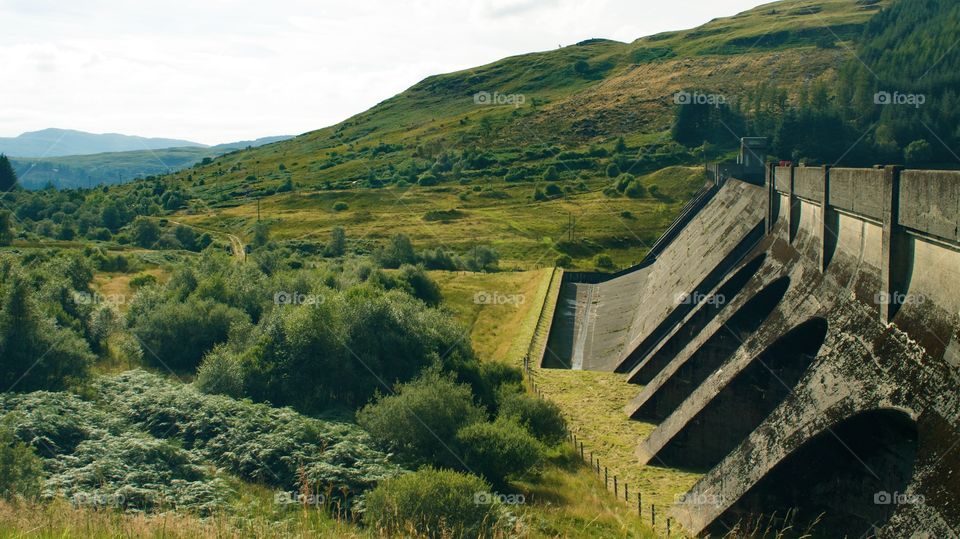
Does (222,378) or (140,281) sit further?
(140,281)

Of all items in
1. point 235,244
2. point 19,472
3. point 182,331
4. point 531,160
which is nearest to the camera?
point 19,472

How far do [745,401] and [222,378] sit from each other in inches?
691

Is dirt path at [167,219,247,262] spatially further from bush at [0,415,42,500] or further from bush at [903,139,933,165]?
bush at [903,139,933,165]

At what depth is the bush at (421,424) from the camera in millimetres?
21891

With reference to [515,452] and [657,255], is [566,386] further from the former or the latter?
[657,255]

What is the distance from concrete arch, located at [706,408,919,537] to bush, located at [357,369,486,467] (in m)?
7.84

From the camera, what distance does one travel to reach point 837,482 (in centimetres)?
1702

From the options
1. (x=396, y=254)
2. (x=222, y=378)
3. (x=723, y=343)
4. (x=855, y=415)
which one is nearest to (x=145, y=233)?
(x=396, y=254)

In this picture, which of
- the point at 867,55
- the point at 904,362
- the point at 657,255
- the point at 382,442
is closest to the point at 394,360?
the point at 382,442

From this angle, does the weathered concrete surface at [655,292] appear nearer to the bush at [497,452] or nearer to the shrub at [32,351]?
the bush at [497,452]

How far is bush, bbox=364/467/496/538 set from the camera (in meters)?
15.3

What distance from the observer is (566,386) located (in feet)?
109

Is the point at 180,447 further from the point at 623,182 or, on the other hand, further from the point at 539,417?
the point at 623,182

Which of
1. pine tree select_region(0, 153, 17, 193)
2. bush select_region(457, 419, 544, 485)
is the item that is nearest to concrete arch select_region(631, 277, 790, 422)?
bush select_region(457, 419, 544, 485)
